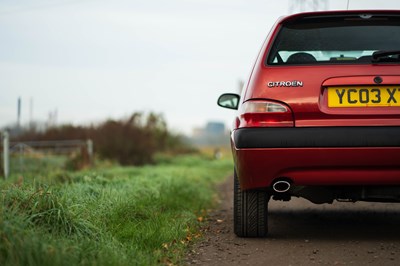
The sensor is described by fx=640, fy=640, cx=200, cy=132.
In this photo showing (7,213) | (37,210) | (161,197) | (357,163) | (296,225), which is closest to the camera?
(7,213)

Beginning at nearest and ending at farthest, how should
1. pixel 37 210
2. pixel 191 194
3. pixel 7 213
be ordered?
pixel 7 213 → pixel 37 210 → pixel 191 194

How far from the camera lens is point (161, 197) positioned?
7133mm

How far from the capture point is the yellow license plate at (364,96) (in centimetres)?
456

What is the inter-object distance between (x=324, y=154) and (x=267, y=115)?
0.49m

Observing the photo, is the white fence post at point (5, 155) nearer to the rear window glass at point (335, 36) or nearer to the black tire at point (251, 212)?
the black tire at point (251, 212)

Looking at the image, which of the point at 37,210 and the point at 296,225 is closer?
the point at 37,210

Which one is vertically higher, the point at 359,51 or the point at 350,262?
the point at 359,51

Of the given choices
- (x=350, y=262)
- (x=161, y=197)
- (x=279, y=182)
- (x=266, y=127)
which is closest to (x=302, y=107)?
(x=266, y=127)

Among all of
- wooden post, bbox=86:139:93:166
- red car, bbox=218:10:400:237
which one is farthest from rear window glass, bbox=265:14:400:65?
wooden post, bbox=86:139:93:166

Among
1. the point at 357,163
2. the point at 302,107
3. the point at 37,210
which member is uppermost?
the point at 302,107

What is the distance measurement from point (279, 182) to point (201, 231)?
1241 millimetres

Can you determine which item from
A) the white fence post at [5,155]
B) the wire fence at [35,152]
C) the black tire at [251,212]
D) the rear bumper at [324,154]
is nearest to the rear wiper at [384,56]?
the rear bumper at [324,154]

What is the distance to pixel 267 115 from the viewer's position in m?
4.63

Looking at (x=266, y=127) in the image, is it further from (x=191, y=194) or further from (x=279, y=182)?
(x=191, y=194)
